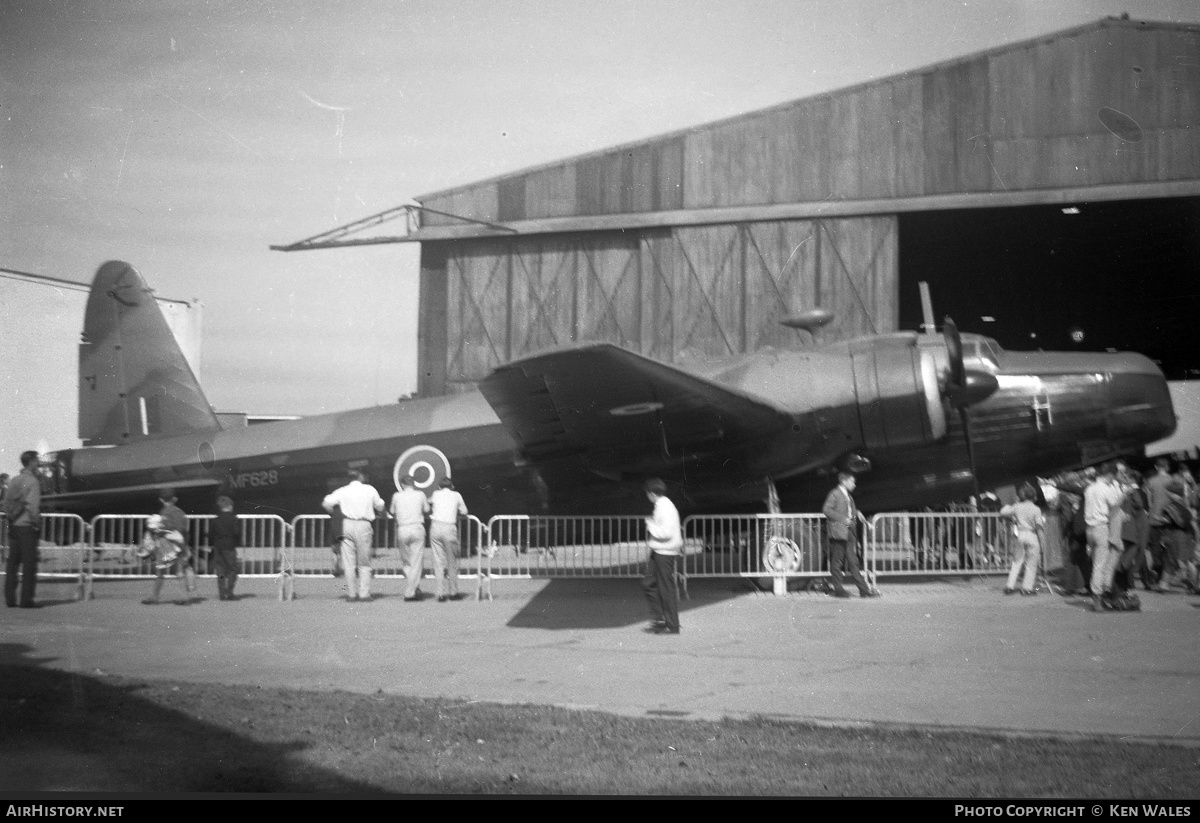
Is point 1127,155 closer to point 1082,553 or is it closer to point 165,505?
point 1082,553

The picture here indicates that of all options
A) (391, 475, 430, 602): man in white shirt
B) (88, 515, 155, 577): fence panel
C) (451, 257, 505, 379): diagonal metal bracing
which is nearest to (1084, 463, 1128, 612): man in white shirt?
(391, 475, 430, 602): man in white shirt

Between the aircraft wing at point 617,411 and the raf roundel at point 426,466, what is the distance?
2001 mm

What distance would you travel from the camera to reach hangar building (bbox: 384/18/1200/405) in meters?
15.8

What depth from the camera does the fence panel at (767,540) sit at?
40.5 feet

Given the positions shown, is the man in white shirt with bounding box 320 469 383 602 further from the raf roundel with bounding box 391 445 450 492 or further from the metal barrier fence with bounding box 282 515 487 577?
the raf roundel with bounding box 391 445 450 492

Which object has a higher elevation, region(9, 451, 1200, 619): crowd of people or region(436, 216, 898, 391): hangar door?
region(436, 216, 898, 391): hangar door

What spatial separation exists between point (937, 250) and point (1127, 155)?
16.4ft

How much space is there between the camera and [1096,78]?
14.5m

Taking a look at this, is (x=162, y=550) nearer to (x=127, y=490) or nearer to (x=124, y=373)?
(x=127, y=490)

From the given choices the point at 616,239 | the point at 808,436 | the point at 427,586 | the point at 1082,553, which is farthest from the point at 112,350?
the point at 1082,553

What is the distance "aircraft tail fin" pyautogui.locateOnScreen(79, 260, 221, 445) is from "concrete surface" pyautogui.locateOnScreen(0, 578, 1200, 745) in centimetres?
403

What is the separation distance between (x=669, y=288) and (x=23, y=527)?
12.7 meters

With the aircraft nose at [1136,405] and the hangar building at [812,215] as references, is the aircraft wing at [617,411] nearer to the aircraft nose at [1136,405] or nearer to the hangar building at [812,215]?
the aircraft nose at [1136,405]

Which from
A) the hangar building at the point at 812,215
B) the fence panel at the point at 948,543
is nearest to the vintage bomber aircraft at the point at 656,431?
the fence panel at the point at 948,543
